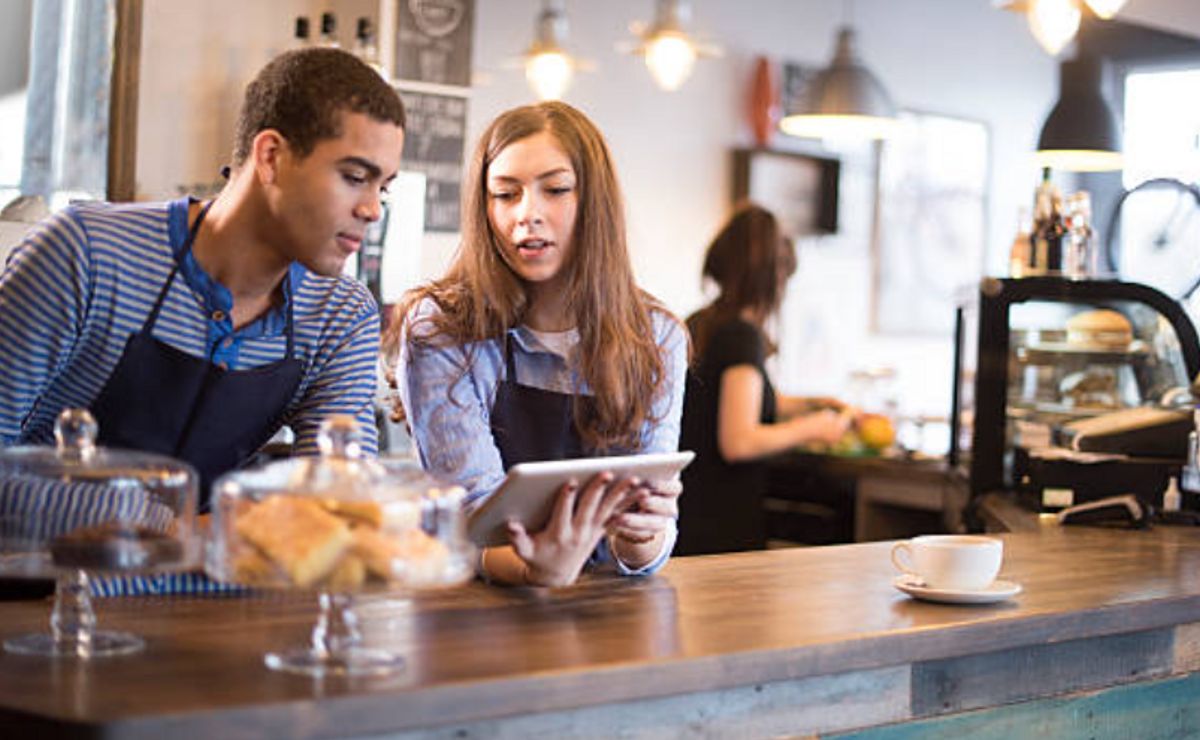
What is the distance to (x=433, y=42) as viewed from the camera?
5.72 m

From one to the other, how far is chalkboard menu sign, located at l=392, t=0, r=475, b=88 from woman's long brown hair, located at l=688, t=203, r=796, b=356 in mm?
1417

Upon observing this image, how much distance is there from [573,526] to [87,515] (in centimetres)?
69

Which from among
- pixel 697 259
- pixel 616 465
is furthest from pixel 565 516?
pixel 697 259

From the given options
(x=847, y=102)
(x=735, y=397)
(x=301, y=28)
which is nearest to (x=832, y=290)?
(x=847, y=102)

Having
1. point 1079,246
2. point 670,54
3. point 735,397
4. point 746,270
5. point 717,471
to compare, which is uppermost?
point 670,54

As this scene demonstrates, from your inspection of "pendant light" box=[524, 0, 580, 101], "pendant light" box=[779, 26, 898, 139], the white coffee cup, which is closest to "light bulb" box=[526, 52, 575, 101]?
"pendant light" box=[524, 0, 580, 101]

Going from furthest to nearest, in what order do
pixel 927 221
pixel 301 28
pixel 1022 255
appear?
pixel 927 221
pixel 301 28
pixel 1022 255

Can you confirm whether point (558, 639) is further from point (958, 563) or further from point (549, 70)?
point (549, 70)

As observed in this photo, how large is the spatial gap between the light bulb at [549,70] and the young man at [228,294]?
147 inches

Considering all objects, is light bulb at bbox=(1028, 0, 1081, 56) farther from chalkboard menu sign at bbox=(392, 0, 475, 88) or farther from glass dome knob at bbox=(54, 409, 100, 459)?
glass dome knob at bbox=(54, 409, 100, 459)

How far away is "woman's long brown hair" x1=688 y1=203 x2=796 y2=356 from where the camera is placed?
466 cm

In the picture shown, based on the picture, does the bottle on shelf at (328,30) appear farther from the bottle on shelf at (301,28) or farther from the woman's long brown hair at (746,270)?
the woman's long brown hair at (746,270)

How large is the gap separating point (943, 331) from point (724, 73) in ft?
6.70

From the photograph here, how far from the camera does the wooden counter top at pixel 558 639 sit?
5.20ft
